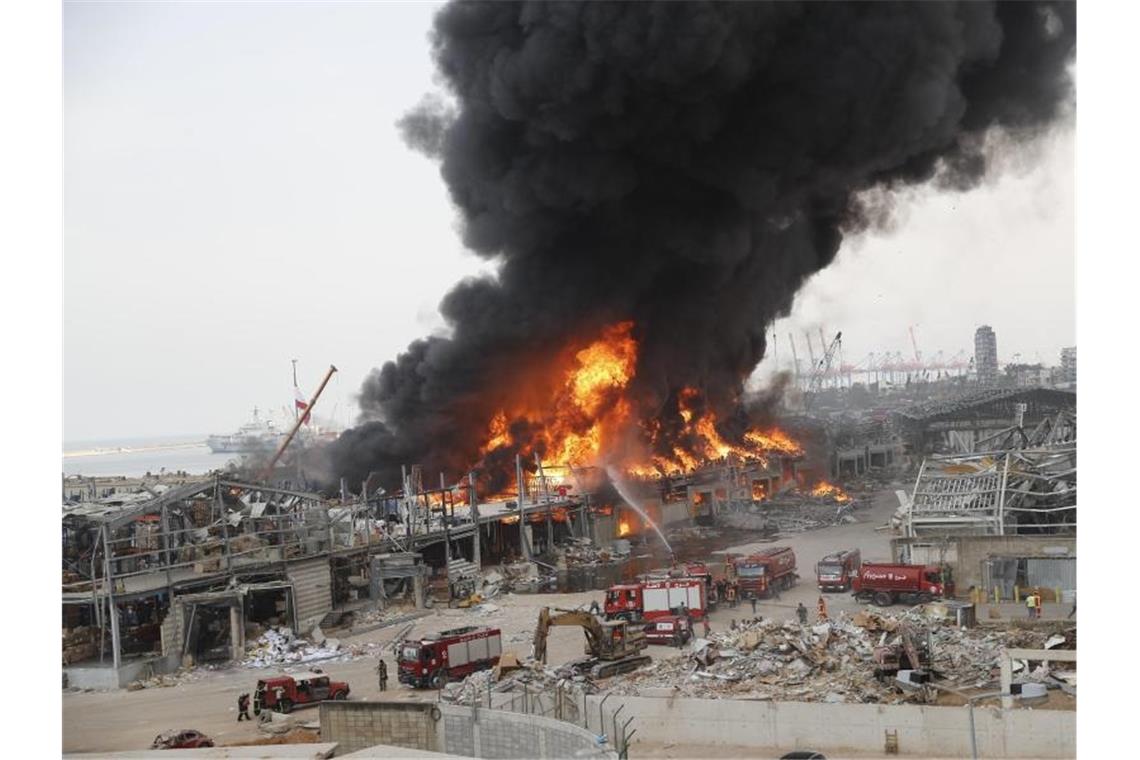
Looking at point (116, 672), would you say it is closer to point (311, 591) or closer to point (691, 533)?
point (311, 591)

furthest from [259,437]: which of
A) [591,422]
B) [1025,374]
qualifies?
[1025,374]

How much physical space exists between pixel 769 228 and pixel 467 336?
449 inches

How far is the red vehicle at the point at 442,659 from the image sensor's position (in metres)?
22.4

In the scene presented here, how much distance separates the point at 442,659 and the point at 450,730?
477cm

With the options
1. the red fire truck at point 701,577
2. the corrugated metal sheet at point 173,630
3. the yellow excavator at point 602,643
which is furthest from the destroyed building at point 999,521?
the corrugated metal sheet at point 173,630

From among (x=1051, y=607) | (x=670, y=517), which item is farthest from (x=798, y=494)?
(x=1051, y=607)

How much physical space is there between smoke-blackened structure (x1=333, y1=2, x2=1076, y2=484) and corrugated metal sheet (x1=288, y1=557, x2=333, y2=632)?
45.4ft

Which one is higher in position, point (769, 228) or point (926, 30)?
point (926, 30)

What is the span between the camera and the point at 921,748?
16828 millimetres

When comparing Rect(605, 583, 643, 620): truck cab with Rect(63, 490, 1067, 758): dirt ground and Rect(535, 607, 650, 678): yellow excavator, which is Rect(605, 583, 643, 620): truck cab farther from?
Rect(535, 607, 650, 678): yellow excavator

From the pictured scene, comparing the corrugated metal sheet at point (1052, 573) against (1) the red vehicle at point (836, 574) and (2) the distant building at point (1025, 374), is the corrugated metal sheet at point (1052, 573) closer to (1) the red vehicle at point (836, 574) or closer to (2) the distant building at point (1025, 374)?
(1) the red vehicle at point (836, 574)

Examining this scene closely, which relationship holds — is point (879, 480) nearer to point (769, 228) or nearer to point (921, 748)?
point (769, 228)

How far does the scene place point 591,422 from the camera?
46188 millimetres

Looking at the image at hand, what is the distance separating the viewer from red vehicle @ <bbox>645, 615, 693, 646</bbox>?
2447cm
